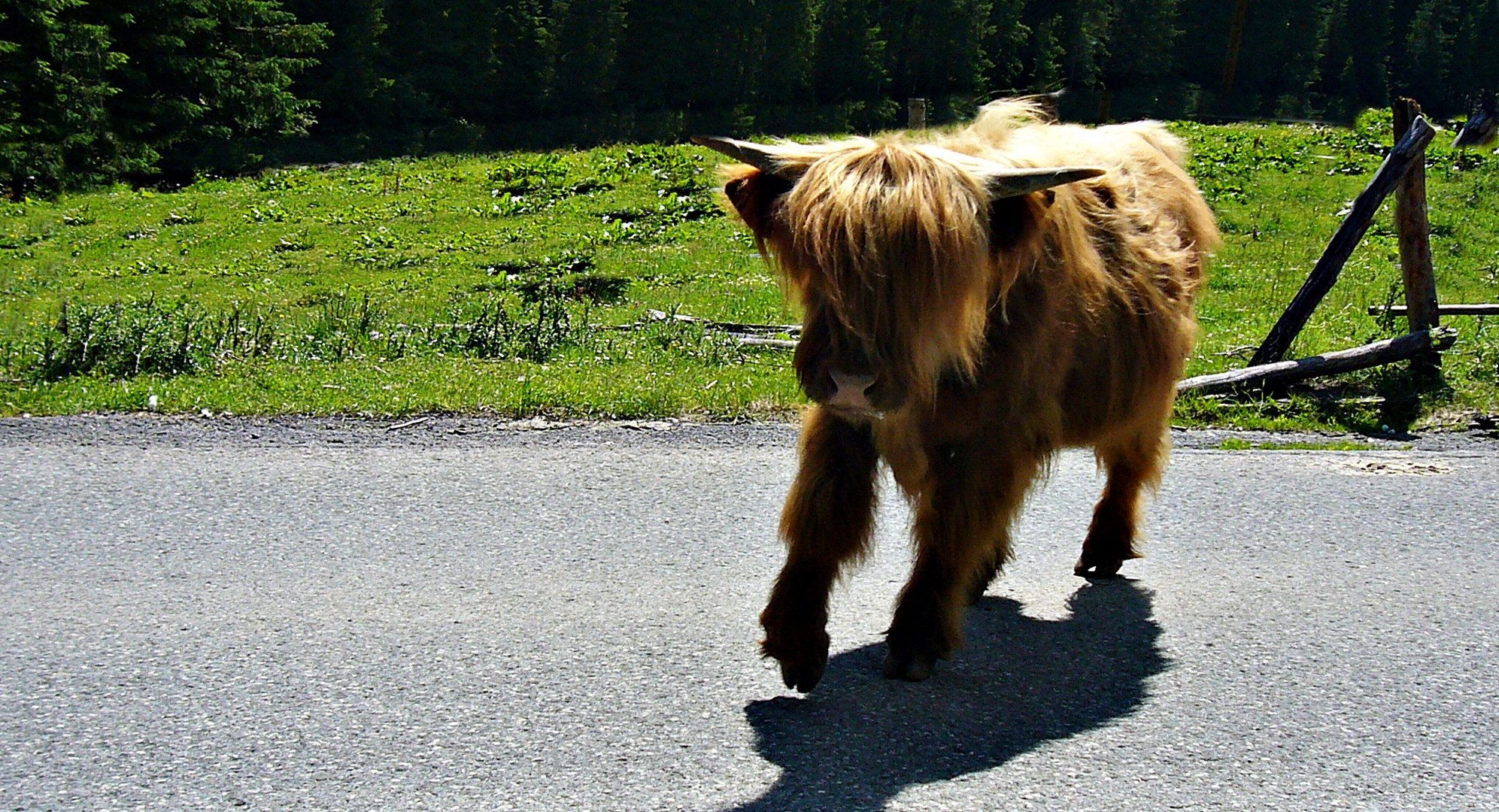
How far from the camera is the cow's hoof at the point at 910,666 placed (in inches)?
169

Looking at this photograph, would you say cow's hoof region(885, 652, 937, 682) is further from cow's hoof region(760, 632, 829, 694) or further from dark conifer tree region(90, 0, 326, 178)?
dark conifer tree region(90, 0, 326, 178)

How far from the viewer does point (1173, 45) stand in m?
29.5

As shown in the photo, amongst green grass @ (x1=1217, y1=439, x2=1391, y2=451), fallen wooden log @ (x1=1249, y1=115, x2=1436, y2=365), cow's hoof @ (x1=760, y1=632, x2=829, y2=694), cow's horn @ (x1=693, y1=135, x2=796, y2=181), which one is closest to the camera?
cow's horn @ (x1=693, y1=135, x2=796, y2=181)

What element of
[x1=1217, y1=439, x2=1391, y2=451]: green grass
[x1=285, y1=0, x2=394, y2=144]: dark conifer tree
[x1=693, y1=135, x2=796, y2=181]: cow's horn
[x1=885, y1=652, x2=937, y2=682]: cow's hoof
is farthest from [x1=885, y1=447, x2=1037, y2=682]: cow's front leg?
[x1=285, y1=0, x2=394, y2=144]: dark conifer tree

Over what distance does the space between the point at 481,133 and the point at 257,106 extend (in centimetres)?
1029

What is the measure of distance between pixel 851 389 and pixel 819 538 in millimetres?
846

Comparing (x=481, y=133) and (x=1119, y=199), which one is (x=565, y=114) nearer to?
(x=481, y=133)

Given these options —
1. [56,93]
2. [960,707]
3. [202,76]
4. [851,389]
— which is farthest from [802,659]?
[202,76]

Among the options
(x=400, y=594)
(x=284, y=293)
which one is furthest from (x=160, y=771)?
(x=284, y=293)

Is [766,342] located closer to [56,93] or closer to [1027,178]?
[1027,178]

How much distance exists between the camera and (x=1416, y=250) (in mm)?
9195

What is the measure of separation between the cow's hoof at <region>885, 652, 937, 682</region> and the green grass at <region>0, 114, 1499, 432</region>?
4.01m

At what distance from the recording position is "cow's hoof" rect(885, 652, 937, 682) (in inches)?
169

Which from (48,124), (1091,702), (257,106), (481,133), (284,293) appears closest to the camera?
(1091,702)
